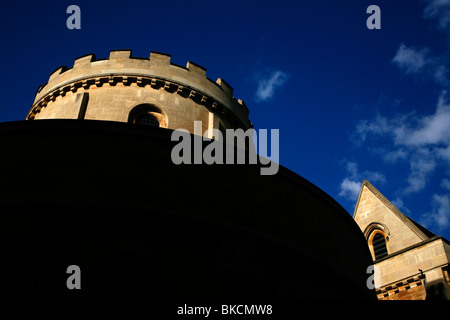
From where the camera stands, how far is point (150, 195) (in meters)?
8.21

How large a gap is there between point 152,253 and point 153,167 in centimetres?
170

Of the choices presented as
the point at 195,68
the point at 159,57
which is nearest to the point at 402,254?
the point at 195,68

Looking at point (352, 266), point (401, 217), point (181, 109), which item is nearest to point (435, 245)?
point (401, 217)

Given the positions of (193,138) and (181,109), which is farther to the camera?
(181,109)

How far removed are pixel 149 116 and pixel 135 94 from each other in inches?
36.6

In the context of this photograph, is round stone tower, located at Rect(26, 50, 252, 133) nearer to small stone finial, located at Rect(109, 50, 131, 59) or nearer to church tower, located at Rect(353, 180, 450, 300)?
small stone finial, located at Rect(109, 50, 131, 59)

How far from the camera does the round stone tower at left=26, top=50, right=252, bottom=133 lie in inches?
612

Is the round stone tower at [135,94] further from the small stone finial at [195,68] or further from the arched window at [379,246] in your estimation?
the arched window at [379,246]

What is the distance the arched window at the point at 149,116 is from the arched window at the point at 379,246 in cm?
1099

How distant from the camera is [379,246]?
20109 millimetres

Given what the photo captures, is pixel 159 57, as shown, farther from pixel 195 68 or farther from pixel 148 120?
pixel 148 120

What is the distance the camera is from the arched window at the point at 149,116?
1559 cm
